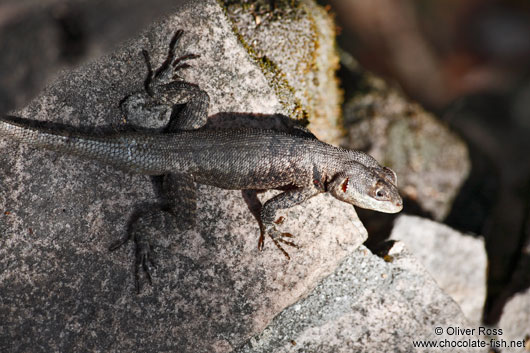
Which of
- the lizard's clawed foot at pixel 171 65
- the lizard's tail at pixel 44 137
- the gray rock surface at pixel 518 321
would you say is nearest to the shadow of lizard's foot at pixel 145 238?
the lizard's tail at pixel 44 137

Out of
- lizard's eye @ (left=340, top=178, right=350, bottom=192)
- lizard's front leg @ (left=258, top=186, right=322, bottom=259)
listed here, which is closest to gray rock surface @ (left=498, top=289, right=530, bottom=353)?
lizard's eye @ (left=340, top=178, right=350, bottom=192)

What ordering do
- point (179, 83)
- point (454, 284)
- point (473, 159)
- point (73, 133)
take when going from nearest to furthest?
point (73, 133)
point (179, 83)
point (454, 284)
point (473, 159)

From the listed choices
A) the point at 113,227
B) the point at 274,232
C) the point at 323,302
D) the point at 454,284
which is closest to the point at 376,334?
the point at 323,302

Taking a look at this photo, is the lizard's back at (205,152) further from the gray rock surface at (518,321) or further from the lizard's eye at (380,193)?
the gray rock surface at (518,321)

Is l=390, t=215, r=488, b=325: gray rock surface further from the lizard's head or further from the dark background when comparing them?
the dark background

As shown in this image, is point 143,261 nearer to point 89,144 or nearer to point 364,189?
point 89,144

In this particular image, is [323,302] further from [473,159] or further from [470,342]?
[473,159]
